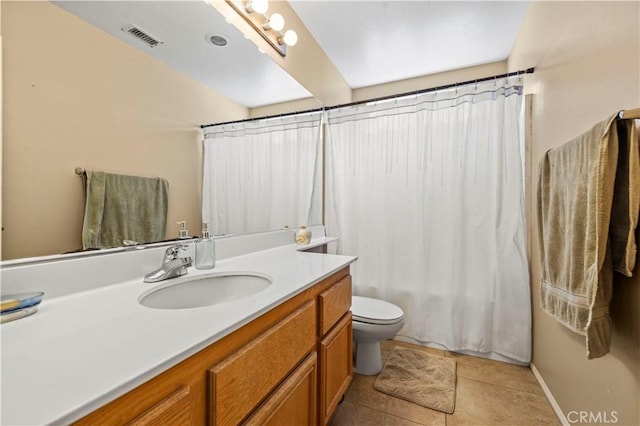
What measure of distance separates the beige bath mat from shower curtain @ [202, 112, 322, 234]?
1.18m

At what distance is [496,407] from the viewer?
149cm

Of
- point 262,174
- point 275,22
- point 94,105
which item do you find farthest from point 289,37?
point 94,105

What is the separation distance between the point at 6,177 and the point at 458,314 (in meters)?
2.43

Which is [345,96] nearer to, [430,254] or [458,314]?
[430,254]

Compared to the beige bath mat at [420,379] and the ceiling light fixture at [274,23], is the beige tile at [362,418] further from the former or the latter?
the ceiling light fixture at [274,23]

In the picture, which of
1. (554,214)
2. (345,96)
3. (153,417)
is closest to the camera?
(153,417)

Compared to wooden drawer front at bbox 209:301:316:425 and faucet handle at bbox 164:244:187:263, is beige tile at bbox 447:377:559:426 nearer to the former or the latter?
wooden drawer front at bbox 209:301:316:425

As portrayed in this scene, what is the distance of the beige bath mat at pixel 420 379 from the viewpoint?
1.53 m

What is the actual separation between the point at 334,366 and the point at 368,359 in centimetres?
67

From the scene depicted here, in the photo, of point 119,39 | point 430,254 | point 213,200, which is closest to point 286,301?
point 213,200

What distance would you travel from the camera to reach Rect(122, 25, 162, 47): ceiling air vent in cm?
94

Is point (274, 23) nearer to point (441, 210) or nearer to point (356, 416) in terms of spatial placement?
point (441, 210)

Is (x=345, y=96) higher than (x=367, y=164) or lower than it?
higher

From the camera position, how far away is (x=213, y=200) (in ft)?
4.32
